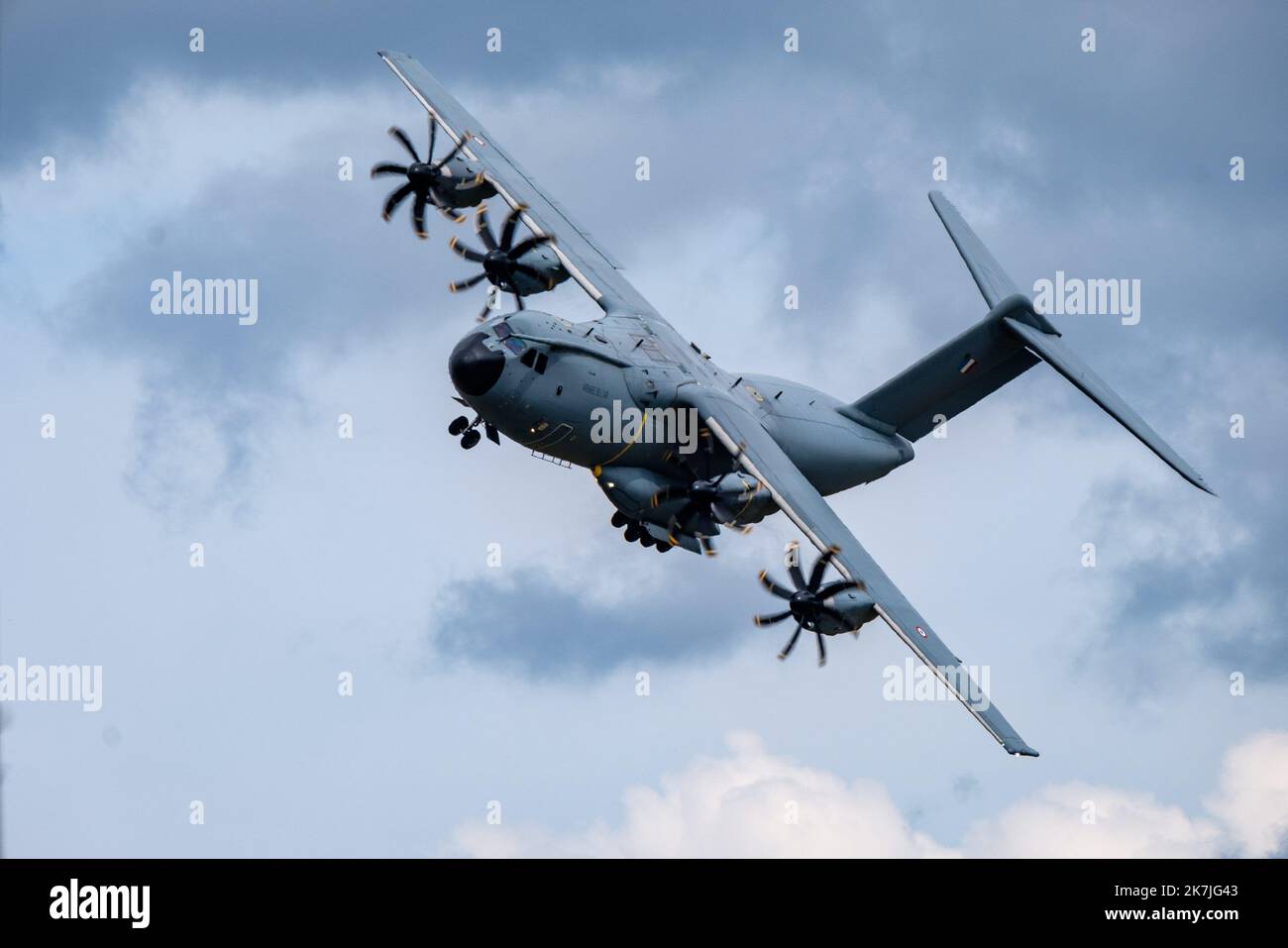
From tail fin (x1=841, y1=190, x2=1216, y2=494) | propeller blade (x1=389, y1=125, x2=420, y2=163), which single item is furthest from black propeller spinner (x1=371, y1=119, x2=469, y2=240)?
tail fin (x1=841, y1=190, x2=1216, y2=494)

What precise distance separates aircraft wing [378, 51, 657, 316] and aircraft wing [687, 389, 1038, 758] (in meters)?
4.96

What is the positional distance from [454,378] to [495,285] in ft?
20.4

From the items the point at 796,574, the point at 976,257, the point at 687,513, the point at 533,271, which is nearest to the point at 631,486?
the point at 687,513

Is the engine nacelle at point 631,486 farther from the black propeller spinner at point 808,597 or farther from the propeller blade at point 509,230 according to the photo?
the propeller blade at point 509,230

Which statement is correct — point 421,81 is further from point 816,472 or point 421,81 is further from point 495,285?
point 816,472

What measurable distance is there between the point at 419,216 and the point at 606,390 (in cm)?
900

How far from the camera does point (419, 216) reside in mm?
55625

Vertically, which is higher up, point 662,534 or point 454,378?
point 454,378

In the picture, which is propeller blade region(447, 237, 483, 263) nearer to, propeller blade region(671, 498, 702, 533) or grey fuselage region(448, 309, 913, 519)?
grey fuselage region(448, 309, 913, 519)

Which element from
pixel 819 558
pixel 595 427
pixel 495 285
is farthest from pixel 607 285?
pixel 819 558

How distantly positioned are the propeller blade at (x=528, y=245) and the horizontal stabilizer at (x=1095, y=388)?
1321cm

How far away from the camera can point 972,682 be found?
159 feet

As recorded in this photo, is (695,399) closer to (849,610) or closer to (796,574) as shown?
(796,574)

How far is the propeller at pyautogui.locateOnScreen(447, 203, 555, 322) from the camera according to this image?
53844 millimetres
